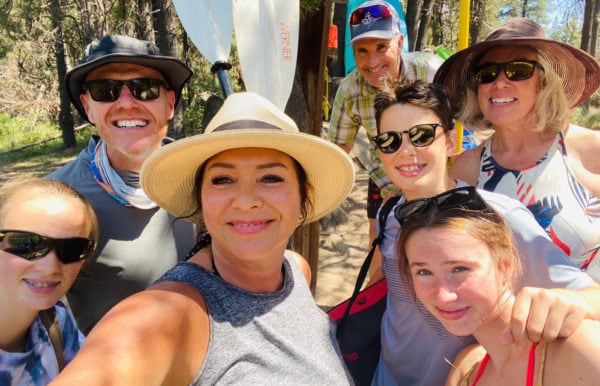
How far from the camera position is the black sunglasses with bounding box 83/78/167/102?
189 centimetres

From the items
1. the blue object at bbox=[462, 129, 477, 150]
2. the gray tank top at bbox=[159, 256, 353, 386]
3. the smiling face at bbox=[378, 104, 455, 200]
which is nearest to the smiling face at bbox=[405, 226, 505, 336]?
the gray tank top at bbox=[159, 256, 353, 386]

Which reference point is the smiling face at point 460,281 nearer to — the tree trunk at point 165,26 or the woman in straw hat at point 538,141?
the woman in straw hat at point 538,141

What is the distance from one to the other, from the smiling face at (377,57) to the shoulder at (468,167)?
3.46 ft

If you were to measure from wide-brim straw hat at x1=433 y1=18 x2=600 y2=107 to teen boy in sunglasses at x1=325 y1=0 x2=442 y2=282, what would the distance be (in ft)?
2.34

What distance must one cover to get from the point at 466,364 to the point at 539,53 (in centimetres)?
136

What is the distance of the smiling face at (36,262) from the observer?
4.79ft

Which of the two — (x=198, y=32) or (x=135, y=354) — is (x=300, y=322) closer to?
(x=135, y=354)

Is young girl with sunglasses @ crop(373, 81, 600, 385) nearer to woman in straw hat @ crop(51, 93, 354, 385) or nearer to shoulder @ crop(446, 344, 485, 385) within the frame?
shoulder @ crop(446, 344, 485, 385)

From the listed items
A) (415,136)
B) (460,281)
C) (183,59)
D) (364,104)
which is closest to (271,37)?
(415,136)

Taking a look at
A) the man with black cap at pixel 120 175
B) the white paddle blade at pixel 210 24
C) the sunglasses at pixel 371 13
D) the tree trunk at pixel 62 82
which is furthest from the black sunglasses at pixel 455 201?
the tree trunk at pixel 62 82

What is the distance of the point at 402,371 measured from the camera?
1.68 metres

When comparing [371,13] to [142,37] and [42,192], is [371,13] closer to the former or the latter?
[42,192]

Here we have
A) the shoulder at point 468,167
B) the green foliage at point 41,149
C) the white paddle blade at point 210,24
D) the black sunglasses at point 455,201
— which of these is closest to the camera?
the black sunglasses at point 455,201

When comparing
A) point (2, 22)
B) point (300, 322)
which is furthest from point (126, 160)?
point (2, 22)
